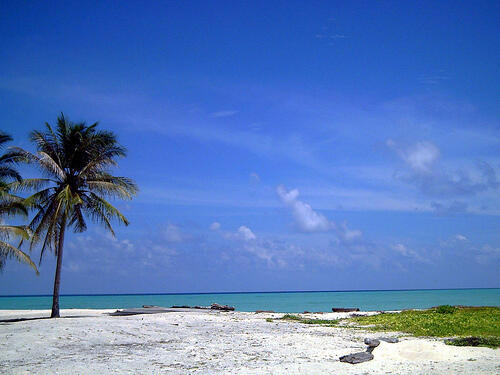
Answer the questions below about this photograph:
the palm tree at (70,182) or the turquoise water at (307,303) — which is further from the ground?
the palm tree at (70,182)

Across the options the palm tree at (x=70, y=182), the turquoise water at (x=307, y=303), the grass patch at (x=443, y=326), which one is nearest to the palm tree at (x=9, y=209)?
the palm tree at (x=70, y=182)

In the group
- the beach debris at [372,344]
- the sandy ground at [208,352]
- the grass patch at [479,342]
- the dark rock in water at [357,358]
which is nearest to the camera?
the sandy ground at [208,352]

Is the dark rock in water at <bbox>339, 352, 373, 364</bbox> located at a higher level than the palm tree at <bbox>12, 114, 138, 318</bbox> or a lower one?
lower

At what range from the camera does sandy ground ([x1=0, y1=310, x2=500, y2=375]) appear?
37.8 feet

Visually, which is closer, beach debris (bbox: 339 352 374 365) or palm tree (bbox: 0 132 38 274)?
beach debris (bbox: 339 352 374 365)

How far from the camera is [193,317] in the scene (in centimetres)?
2700

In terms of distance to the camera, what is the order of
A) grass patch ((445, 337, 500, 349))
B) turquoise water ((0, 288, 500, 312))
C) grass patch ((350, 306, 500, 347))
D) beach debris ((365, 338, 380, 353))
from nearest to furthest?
beach debris ((365, 338, 380, 353)) < grass patch ((445, 337, 500, 349)) < grass patch ((350, 306, 500, 347)) < turquoise water ((0, 288, 500, 312))

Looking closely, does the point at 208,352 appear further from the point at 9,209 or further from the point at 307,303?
the point at 307,303

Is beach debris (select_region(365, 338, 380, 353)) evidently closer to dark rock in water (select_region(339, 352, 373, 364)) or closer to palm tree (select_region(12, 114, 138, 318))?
dark rock in water (select_region(339, 352, 373, 364))

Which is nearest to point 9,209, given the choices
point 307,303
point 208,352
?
point 208,352

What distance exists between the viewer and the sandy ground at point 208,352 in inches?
454

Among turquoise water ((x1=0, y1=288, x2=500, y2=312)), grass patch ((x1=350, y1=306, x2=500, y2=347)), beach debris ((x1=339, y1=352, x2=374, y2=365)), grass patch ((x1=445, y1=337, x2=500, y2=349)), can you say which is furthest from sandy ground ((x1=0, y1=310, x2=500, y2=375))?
turquoise water ((x1=0, y1=288, x2=500, y2=312))

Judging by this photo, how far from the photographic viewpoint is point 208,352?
14.5m

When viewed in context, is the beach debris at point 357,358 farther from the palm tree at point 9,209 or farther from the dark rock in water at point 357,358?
the palm tree at point 9,209
